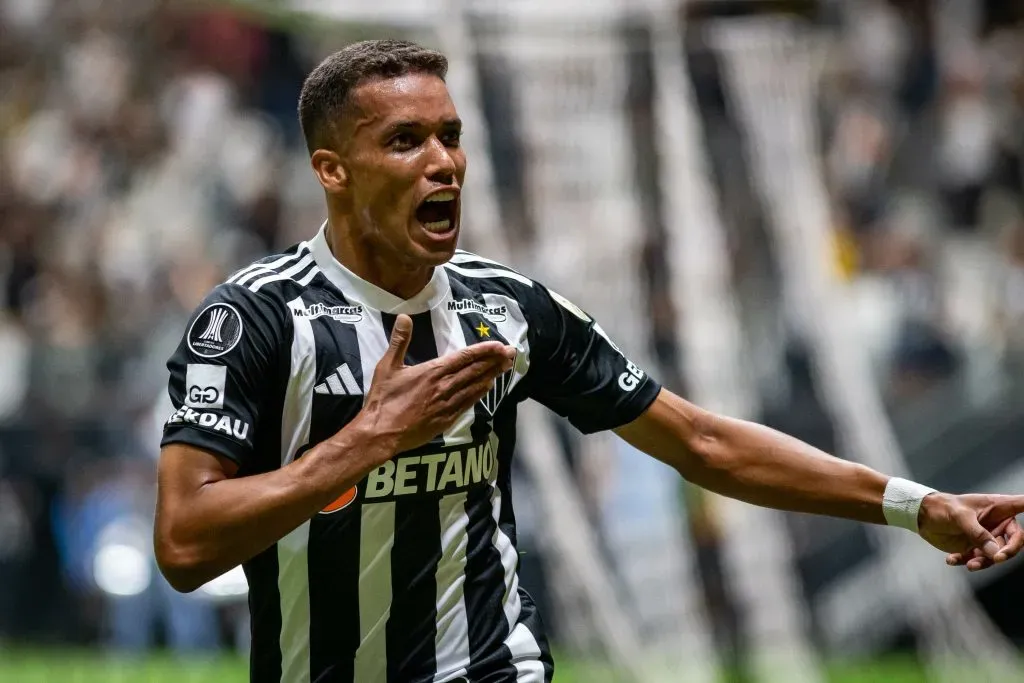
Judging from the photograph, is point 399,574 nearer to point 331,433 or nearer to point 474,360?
point 331,433

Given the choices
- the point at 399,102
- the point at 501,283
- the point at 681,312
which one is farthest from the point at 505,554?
the point at 681,312

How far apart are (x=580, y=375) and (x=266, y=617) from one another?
1.01m

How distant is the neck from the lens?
369cm

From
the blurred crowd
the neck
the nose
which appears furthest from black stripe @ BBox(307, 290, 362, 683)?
the blurred crowd

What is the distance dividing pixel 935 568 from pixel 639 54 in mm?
3793

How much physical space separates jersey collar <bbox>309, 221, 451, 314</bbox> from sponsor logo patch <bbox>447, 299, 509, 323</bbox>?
5 cm

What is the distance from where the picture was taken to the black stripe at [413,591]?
354 cm

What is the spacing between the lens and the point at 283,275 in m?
3.60

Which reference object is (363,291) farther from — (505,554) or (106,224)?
(106,224)

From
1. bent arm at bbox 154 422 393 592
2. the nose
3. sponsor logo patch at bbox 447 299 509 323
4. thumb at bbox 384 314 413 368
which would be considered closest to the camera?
bent arm at bbox 154 422 393 592

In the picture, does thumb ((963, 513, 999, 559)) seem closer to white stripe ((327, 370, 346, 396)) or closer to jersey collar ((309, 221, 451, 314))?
jersey collar ((309, 221, 451, 314))

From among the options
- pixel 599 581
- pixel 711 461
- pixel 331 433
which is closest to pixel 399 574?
pixel 331 433

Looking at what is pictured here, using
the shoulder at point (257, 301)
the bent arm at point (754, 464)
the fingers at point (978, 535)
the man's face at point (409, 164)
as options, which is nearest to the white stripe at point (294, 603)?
the shoulder at point (257, 301)

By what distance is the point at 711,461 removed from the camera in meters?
3.96
